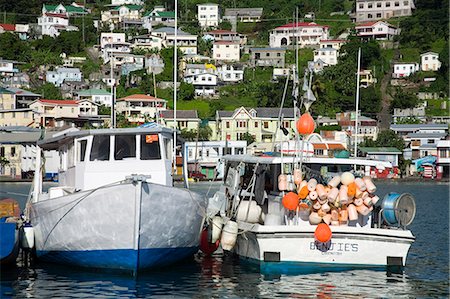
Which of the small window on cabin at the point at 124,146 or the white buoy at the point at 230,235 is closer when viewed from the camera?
the small window on cabin at the point at 124,146

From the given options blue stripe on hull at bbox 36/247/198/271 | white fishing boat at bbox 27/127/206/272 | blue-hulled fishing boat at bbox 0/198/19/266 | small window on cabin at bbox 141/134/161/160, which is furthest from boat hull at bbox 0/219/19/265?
small window on cabin at bbox 141/134/161/160

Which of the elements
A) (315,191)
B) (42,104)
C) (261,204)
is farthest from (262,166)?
(42,104)

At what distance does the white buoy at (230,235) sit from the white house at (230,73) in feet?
376

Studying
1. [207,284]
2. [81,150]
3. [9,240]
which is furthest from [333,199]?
[9,240]

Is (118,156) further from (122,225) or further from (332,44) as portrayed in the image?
(332,44)

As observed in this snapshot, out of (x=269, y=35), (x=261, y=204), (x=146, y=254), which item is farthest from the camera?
(x=269, y=35)

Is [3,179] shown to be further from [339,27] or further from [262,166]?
[339,27]

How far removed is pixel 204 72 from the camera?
135 metres

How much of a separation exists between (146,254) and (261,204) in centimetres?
423

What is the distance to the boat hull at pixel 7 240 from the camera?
2342 cm

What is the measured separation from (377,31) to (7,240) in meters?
138

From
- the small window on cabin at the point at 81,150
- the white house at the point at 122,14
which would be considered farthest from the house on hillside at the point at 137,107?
the small window on cabin at the point at 81,150

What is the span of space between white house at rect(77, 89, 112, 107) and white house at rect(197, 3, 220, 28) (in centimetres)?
4960

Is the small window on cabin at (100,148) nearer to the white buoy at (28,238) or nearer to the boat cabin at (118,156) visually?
the boat cabin at (118,156)
